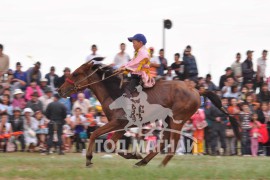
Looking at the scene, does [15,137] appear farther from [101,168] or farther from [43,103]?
[101,168]

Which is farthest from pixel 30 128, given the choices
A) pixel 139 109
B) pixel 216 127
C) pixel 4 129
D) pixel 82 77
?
pixel 139 109

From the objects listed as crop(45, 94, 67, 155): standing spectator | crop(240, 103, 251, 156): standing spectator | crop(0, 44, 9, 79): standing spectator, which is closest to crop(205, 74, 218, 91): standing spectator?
crop(240, 103, 251, 156): standing spectator

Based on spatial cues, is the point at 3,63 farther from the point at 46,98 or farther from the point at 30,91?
the point at 46,98

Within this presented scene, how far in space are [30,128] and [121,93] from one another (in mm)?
6773

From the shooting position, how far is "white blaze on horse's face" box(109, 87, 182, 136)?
1261 centimetres

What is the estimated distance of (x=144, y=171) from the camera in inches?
428

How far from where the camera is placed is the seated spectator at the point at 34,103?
1908 cm

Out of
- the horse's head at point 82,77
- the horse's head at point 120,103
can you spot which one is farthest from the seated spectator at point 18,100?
the horse's head at point 120,103

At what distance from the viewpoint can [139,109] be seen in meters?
12.7

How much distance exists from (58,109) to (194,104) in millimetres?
6471

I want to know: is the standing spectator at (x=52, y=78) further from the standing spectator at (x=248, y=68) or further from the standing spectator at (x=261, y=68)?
the standing spectator at (x=261, y=68)

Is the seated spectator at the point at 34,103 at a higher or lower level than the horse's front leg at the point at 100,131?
higher

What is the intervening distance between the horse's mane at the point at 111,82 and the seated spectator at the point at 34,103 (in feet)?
21.1

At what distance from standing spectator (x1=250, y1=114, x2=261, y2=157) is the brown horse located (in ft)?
20.7
